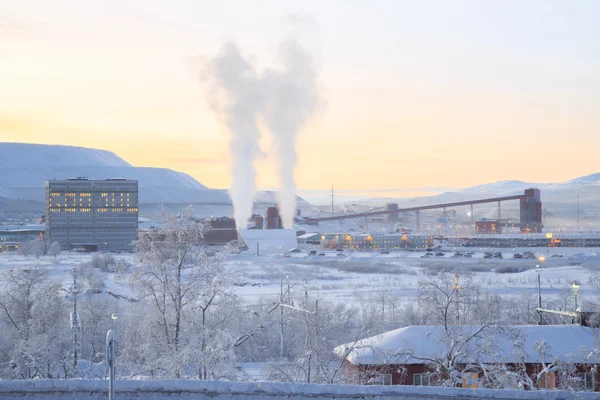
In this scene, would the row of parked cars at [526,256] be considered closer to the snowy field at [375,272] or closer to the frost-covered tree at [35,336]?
the snowy field at [375,272]

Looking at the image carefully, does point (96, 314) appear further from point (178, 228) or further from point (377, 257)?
point (377, 257)

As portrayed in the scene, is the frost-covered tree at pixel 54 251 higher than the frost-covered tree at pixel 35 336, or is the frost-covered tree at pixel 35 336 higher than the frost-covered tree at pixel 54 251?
the frost-covered tree at pixel 54 251

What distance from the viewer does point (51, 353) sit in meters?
13.1

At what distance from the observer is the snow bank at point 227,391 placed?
7566 millimetres

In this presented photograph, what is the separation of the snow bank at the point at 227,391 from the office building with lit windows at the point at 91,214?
57.8 metres

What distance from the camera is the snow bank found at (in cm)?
757

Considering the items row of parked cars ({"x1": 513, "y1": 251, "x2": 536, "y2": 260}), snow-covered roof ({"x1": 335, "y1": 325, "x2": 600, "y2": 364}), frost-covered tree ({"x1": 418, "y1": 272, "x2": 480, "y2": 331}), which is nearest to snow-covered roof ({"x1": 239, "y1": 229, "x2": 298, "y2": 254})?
row of parked cars ({"x1": 513, "y1": 251, "x2": 536, "y2": 260})

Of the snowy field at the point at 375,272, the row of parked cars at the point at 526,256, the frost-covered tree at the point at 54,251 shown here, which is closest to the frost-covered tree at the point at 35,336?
the snowy field at the point at 375,272

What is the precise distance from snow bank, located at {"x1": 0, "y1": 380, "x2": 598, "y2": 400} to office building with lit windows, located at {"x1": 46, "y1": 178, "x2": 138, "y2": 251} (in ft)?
190

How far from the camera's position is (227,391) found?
25.1 feet

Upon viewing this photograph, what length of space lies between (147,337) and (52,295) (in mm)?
7641

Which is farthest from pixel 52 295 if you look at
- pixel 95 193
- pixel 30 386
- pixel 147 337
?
pixel 95 193

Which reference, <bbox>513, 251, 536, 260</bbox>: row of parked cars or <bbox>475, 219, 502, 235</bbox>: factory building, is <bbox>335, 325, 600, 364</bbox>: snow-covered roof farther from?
<bbox>475, 219, 502, 235</bbox>: factory building

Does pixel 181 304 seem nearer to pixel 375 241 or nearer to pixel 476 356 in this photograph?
pixel 476 356
